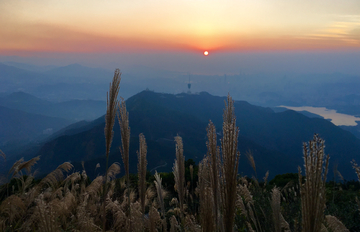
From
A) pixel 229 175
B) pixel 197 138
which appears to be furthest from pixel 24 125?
pixel 229 175

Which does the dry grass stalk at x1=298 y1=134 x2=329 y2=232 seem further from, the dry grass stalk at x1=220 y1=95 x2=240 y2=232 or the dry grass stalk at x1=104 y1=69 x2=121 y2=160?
the dry grass stalk at x1=104 y1=69 x2=121 y2=160

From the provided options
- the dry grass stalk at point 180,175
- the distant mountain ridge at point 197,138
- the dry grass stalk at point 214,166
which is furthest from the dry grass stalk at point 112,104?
the distant mountain ridge at point 197,138

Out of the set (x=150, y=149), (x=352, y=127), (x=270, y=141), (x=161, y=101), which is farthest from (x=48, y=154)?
(x=352, y=127)

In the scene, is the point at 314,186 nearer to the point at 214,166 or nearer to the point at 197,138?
the point at 214,166

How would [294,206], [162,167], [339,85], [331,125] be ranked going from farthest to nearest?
[339,85]
[331,125]
[162,167]
[294,206]

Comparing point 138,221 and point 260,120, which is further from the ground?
point 138,221

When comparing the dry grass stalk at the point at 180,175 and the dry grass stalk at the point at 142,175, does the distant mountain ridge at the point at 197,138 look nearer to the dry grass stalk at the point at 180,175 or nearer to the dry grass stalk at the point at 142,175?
the dry grass stalk at the point at 180,175

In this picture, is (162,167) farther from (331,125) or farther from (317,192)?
(331,125)
